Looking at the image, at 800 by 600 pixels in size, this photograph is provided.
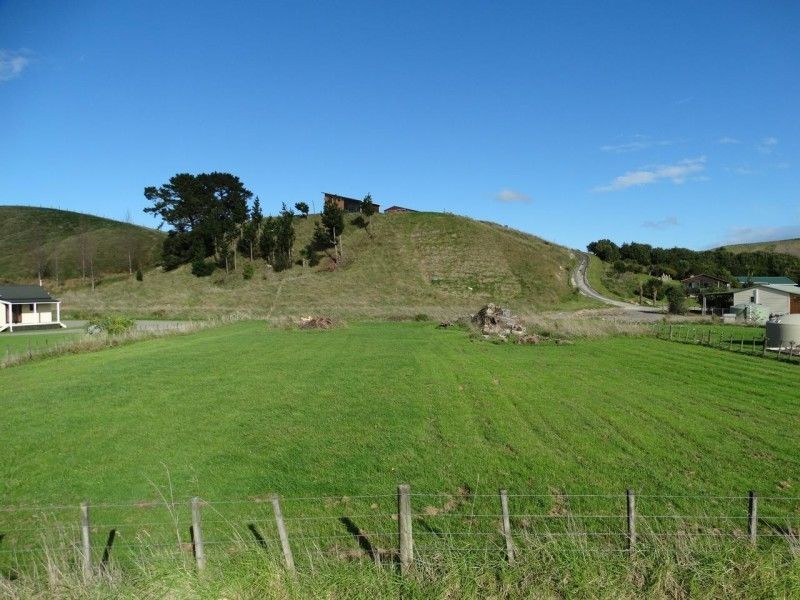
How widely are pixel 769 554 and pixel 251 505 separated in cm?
733

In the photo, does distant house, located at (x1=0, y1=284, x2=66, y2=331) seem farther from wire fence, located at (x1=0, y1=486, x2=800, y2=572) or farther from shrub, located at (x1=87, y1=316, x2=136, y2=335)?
wire fence, located at (x1=0, y1=486, x2=800, y2=572)

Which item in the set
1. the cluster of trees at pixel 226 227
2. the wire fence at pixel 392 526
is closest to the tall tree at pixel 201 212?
the cluster of trees at pixel 226 227

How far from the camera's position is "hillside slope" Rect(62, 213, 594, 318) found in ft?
199

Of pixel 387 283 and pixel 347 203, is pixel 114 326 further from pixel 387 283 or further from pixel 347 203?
pixel 347 203

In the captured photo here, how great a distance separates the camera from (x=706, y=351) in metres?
26.9

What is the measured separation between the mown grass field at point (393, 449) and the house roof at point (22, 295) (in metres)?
36.1

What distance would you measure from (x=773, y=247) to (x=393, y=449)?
572ft

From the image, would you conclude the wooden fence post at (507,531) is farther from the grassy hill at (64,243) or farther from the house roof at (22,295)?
the grassy hill at (64,243)

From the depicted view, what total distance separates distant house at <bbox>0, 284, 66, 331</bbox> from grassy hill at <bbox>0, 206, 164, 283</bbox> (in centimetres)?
3642

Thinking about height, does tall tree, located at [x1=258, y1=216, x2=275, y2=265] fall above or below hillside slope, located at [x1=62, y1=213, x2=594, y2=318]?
above

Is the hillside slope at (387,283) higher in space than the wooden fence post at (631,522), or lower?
higher

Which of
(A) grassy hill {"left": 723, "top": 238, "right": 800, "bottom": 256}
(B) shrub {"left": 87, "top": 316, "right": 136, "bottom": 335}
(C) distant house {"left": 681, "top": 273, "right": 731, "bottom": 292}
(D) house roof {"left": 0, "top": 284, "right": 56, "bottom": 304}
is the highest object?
(A) grassy hill {"left": 723, "top": 238, "right": 800, "bottom": 256}

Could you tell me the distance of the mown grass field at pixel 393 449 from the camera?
776cm

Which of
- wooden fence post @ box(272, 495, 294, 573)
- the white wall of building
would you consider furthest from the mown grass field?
the white wall of building
